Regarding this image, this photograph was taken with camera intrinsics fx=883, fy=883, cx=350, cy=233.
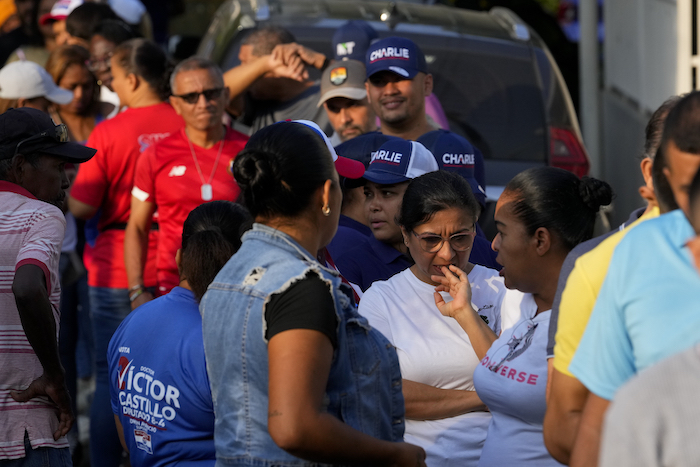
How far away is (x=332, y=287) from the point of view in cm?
216

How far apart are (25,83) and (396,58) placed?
2.17 meters

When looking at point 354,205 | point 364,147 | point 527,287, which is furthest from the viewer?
point 364,147

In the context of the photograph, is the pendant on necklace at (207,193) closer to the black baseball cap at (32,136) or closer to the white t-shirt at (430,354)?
the black baseball cap at (32,136)

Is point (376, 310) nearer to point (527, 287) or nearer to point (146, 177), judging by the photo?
point (527, 287)

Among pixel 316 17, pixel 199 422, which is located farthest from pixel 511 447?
pixel 316 17

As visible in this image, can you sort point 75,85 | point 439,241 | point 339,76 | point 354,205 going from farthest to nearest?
point 75,85 → point 339,76 → point 354,205 → point 439,241

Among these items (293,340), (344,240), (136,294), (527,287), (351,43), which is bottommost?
(136,294)

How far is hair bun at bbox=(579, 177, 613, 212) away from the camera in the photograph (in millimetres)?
2912

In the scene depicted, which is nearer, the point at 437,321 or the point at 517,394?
the point at 517,394

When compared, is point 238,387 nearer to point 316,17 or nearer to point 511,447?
point 511,447

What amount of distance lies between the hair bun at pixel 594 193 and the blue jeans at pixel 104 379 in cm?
277

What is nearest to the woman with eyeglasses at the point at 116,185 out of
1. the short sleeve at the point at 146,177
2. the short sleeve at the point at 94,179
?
the short sleeve at the point at 94,179

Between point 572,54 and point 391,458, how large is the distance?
11048mm

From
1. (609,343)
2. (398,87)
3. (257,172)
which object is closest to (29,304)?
(257,172)
